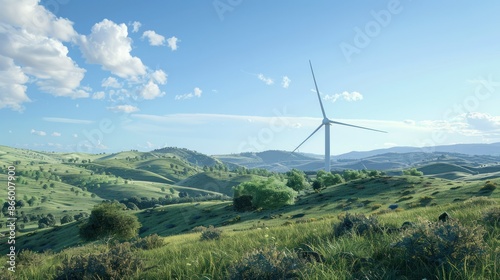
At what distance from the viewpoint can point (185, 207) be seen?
15625 centimetres

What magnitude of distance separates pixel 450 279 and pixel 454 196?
84.1m

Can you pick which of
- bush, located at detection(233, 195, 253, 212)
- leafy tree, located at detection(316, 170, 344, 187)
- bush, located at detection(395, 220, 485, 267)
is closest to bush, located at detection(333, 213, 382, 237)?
bush, located at detection(395, 220, 485, 267)

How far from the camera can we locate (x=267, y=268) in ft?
20.6

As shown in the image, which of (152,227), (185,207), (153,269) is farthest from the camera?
(185,207)

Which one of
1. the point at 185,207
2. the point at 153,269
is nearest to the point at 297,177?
the point at 185,207

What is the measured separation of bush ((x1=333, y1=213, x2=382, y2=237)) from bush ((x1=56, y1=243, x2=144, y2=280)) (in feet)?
19.4

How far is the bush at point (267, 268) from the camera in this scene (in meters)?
6.22

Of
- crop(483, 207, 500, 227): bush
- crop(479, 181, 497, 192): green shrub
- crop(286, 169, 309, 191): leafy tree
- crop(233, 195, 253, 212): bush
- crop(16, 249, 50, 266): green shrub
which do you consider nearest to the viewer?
crop(483, 207, 500, 227): bush

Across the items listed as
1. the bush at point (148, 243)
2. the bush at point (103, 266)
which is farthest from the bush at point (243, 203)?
the bush at point (103, 266)

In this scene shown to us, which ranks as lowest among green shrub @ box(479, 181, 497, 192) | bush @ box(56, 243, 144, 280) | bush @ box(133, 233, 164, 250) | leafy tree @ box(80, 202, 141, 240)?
leafy tree @ box(80, 202, 141, 240)

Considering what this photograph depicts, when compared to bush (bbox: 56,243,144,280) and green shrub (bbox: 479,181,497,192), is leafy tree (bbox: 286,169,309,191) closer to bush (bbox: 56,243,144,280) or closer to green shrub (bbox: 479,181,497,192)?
green shrub (bbox: 479,181,497,192)

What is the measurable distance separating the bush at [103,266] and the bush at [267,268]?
323cm

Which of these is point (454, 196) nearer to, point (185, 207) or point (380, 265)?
point (380, 265)

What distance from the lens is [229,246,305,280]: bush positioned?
6223 millimetres
